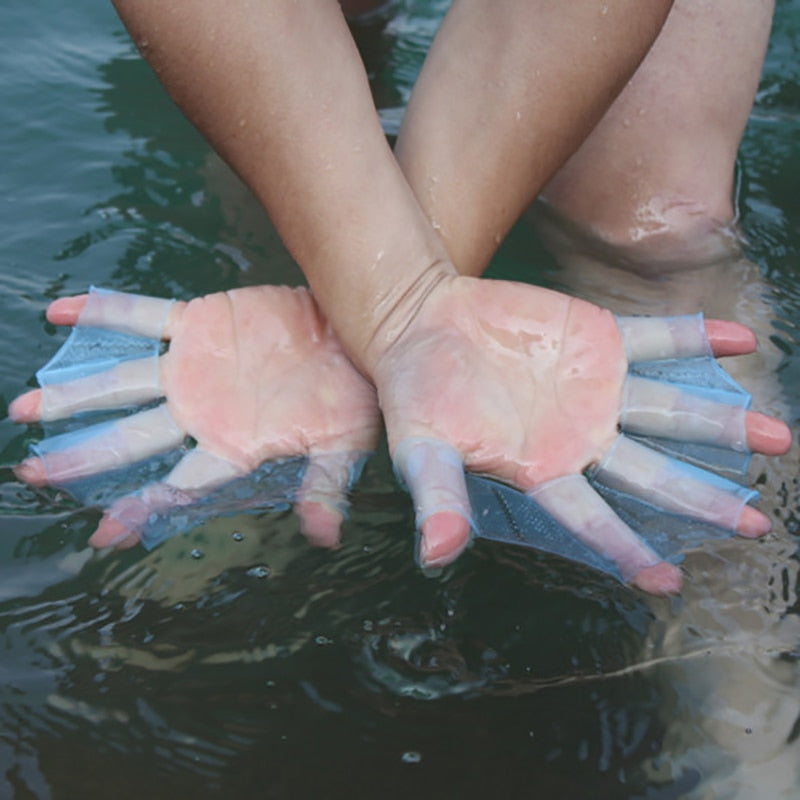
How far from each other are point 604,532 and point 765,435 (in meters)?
0.29

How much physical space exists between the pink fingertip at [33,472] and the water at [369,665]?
0.16 ft

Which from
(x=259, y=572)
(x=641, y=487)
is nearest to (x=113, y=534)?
(x=259, y=572)

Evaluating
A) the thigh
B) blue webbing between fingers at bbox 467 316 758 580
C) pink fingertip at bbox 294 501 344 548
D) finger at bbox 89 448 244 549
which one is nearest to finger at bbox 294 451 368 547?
pink fingertip at bbox 294 501 344 548

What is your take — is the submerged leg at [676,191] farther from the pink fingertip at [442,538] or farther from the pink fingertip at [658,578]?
the pink fingertip at [442,538]

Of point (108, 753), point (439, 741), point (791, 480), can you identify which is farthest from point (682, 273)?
point (108, 753)

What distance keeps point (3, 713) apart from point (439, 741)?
541 millimetres

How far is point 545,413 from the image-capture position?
1369 mm

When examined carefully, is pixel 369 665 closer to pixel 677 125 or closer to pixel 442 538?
pixel 442 538

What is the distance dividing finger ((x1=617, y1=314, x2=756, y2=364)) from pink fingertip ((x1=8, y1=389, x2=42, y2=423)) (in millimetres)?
897

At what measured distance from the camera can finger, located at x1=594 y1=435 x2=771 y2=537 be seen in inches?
50.1

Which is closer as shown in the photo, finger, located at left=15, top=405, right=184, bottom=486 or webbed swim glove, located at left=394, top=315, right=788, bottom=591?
webbed swim glove, located at left=394, top=315, right=788, bottom=591

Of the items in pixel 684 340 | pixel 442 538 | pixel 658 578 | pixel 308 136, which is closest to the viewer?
pixel 442 538

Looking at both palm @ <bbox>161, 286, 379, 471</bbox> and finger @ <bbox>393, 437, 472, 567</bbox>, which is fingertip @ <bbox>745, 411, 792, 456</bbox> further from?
palm @ <bbox>161, 286, 379, 471</bbox>

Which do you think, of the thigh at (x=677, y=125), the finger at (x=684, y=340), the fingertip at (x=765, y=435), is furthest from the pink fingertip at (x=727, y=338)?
the thigh at (x=677, y=125)
